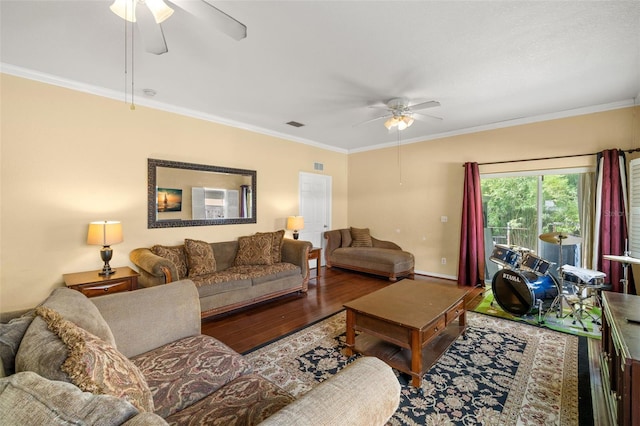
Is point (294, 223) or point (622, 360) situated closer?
point (622, 360)

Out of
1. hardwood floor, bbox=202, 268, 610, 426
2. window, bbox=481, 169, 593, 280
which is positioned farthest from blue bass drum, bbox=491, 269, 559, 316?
window, bbox=481, 169, 593, 280

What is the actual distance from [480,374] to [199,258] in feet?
10.8

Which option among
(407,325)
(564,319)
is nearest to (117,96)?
(407,325)

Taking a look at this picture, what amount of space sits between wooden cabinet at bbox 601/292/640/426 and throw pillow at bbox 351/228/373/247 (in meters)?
4.12

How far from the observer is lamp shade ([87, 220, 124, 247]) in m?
2.90

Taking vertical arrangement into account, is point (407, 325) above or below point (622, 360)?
below

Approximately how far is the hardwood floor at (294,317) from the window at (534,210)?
1049 mm

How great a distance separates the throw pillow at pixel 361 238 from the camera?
241 inches

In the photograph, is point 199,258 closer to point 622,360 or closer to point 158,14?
point 158,14

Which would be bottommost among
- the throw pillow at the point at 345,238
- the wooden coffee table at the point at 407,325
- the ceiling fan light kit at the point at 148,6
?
the wooden coffee table at the point at 407,325

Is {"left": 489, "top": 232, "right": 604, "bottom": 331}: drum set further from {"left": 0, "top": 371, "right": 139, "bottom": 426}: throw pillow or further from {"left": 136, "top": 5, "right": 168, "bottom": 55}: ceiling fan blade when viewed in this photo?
{"left": 136, "top": 5, "right": 168, "bottom": 55}: ceiling fan blade

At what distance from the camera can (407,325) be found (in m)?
2.13

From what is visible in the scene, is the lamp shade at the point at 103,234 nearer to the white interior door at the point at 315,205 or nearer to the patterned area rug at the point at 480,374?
the patterned area rug at the point at 480,374

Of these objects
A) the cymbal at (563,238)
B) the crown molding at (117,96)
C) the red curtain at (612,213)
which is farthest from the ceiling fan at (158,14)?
the red curtain at (612,213)
